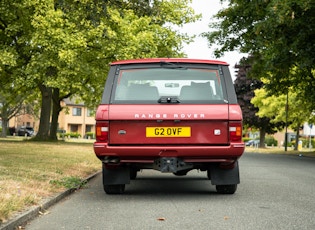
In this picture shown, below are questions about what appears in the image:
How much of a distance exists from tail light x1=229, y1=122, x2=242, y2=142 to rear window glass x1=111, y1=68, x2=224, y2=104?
449 mm

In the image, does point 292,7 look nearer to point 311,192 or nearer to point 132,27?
point 311,192

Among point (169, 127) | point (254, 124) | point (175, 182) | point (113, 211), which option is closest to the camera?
point (113, 211)

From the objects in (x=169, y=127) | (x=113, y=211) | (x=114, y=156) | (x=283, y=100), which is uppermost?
(x=283, y=100)

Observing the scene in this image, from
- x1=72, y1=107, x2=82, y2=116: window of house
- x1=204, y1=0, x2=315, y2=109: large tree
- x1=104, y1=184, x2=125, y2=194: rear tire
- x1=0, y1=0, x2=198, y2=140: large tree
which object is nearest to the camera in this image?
x1=104, y1=184, x2=125, y2=194: rear tire

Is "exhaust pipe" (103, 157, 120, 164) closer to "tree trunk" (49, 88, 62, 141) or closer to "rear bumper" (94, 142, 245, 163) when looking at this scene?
"rear bumper" (94, 142, 245, 163)

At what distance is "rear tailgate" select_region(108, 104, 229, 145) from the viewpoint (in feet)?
24.7

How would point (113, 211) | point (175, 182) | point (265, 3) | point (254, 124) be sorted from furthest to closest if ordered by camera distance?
1. point (254, 124)
2. point (265, 3)
3. point (175, 182)
4. point (113, 211)

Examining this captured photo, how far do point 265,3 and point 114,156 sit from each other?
14798mm

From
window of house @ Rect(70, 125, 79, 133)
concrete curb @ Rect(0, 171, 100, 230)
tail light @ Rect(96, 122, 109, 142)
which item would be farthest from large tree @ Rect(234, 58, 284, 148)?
concrete curb @ Rect(0, 171, 100, 230)

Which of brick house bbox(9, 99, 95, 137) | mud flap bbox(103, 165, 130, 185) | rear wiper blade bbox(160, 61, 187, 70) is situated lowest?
mud flap bbox(103, 165, 130, 185)

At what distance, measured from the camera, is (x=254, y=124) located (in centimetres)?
5719

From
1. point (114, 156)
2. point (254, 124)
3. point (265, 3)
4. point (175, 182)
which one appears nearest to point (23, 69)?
point (265, 3)

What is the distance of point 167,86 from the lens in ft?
26.1

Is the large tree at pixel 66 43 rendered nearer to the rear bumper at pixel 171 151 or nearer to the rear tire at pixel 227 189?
the rear tire at pixel 227 189
